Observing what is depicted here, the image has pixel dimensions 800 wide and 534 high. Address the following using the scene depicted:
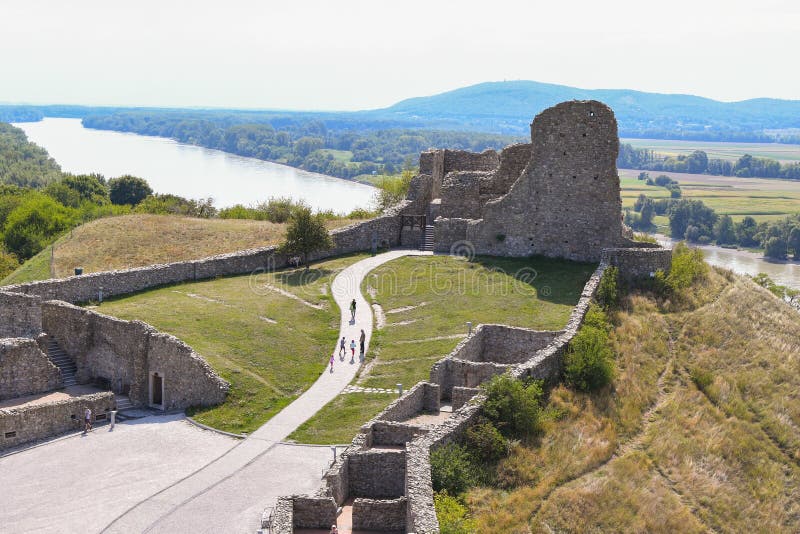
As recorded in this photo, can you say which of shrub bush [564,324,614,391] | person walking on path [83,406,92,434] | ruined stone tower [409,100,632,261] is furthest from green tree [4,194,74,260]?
shrub bush [564,324,614,391]

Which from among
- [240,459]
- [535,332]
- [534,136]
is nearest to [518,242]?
[534,136]

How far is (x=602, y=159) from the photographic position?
41.0 metres

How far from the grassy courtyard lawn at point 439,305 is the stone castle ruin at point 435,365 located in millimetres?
1495

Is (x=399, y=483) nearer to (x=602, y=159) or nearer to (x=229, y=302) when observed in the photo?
(x=229, y=302)

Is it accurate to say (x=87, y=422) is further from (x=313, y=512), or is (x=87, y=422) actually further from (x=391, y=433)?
(x=313, y=512)

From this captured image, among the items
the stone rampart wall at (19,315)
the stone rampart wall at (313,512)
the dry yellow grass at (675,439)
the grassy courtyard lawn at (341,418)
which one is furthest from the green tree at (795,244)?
the stone rampart wall at (313,512)

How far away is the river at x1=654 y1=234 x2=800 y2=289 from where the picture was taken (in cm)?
11794

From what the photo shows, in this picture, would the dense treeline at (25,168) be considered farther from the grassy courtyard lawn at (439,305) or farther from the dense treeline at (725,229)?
the dense treeline at (725,229)

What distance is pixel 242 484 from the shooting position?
81.5ft

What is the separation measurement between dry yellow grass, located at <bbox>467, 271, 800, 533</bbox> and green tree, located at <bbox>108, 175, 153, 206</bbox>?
7330cm

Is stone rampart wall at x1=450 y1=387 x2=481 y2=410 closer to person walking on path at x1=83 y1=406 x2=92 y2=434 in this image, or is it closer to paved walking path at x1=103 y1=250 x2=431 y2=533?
paved walking path at x1=103 y1=250 x2=431 y2=533

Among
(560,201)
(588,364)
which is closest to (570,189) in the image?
(560,201)

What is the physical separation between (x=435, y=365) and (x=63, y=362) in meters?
16.9

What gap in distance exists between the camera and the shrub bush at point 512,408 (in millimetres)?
Result: 24875
